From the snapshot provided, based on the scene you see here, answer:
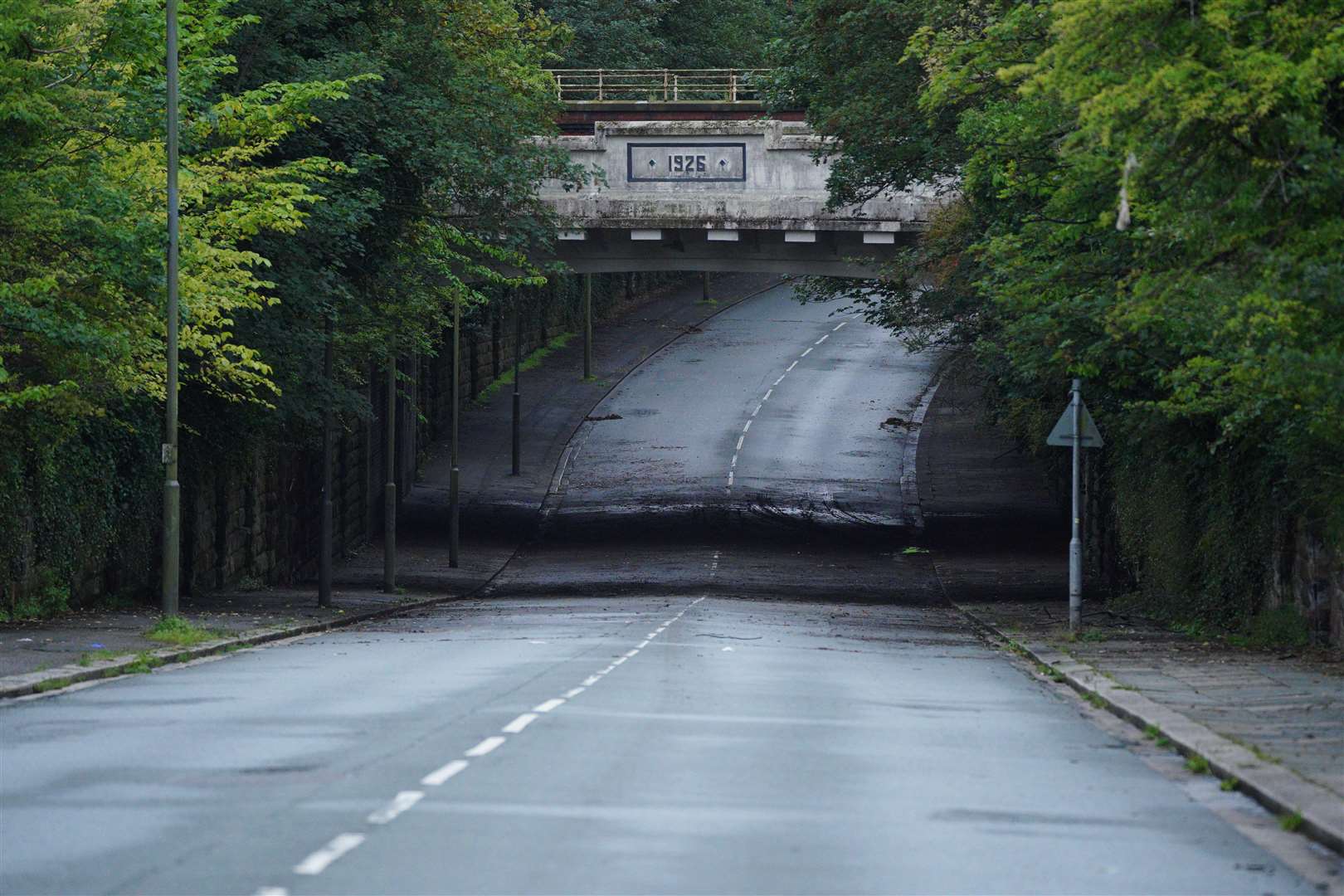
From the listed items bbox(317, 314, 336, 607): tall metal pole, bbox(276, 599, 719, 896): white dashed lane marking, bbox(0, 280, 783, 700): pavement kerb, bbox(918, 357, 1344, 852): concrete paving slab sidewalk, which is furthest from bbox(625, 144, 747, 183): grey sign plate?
bbox(276, 599, 719, 896): white dashed lane marking

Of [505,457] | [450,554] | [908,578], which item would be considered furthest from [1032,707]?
[505,457]

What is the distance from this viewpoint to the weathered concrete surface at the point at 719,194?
135 feet

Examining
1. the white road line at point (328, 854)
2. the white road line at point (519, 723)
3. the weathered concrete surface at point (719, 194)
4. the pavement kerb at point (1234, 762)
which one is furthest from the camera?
the weathered concrete surface at point (719, 194)

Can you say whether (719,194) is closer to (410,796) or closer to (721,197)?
(721,197)

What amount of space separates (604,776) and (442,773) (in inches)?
39.5

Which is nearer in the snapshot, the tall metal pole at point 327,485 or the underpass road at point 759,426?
the tall metal pole at point 327,485

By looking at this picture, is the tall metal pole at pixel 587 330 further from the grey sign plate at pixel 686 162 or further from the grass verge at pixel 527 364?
the grey sign plate at pixel 686 162

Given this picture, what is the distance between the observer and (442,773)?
38.2 feet

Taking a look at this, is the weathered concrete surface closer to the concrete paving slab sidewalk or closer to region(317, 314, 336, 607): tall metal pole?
Result: the concrete paving slab sidewalk

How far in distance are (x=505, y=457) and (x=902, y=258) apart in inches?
886

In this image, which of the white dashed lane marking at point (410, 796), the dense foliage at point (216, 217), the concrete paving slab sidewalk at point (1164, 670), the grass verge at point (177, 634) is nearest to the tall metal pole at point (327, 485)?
the dense foliage at point (216, 217)

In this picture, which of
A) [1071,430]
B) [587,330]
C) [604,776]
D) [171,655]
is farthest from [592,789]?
[587,330]

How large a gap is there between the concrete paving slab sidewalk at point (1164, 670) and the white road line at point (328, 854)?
503 centimetres

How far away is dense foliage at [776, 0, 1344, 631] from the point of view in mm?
15922
